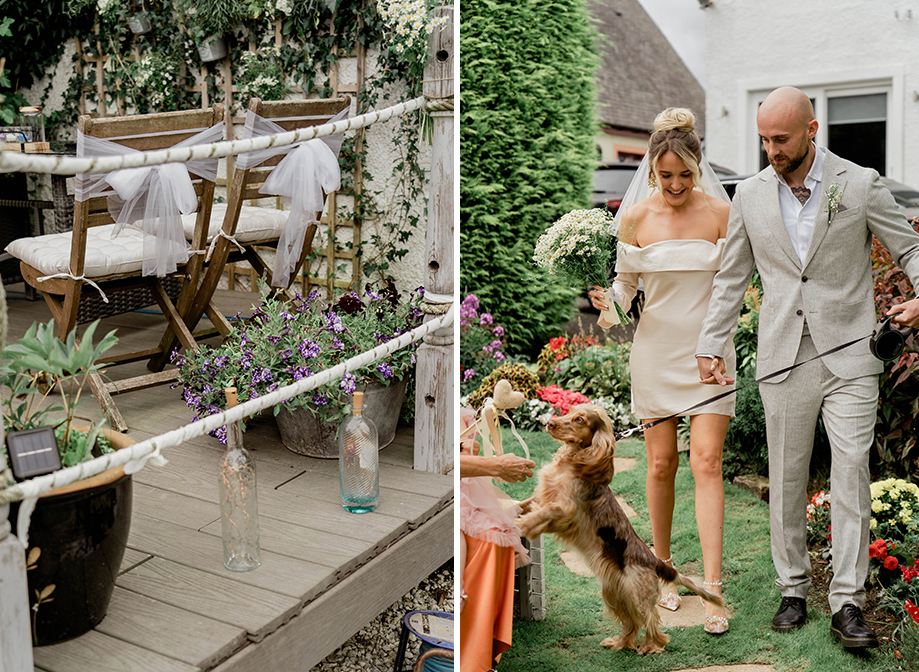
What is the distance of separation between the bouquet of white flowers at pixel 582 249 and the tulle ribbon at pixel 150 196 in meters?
1.46

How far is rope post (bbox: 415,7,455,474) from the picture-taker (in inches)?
124

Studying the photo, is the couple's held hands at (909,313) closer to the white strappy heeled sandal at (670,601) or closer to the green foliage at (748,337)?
the white strappy heeled sandal at (670,601)

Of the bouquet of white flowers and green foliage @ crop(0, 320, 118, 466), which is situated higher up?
the bouquet of white flowers

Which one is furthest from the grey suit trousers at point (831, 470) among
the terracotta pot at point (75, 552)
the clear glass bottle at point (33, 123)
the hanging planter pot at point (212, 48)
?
the clear glass bottle at point (33, 123)

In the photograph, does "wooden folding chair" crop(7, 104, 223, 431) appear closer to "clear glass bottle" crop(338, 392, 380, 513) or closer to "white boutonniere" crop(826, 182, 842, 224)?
"clear glass bottle" crop(338, 392, 380, 513)

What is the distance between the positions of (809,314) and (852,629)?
3.47ft

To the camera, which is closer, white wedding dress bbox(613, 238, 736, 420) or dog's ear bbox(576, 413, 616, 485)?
dog's ear bbox(576, 413, 616, 485)

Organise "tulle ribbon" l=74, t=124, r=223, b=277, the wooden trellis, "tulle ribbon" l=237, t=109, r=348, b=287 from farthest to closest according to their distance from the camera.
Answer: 1. the wooden trellis
2. "tulle ribbon" l=237, t=109, r=348, b=287
3. "tulle ribbon" l=74, t=124, r=223, b=277

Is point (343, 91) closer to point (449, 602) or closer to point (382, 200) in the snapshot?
point (382, 200)

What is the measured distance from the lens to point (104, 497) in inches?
86.9

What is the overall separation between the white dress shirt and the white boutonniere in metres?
0.06

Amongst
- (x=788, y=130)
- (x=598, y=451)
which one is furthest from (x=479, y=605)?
(x=788, y=130)

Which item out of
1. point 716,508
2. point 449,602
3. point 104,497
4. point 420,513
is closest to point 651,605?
point 716,508

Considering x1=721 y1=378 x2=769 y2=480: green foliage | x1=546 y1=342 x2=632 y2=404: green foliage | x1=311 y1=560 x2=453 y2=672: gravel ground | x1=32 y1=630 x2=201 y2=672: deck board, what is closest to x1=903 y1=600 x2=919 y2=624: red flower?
x1=311 y1=560 x2=453 y2=672: gravel ground
